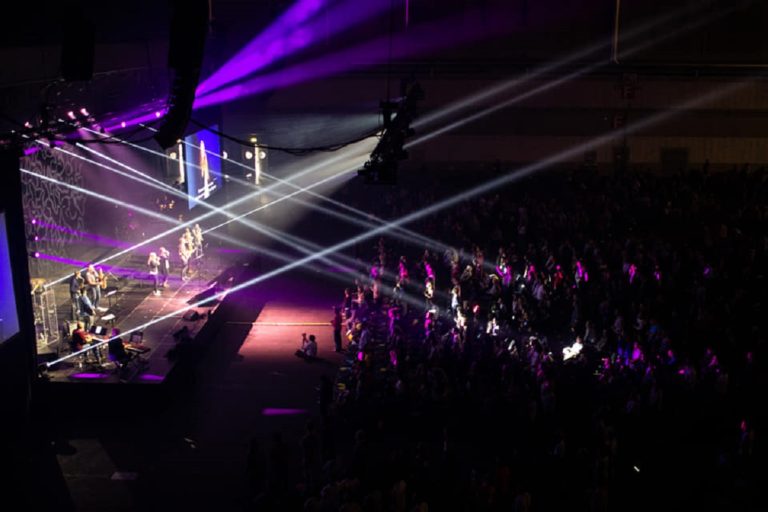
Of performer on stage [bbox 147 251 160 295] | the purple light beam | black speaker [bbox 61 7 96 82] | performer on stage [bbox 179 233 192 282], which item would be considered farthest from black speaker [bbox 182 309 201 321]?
the purple light beam

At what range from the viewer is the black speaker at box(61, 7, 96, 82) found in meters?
8.43

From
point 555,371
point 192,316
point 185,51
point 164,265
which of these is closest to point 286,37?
point 164,265

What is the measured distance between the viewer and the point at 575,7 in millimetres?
22281

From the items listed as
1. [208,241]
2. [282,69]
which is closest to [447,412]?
[208,241]

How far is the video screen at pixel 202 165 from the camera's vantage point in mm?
20188

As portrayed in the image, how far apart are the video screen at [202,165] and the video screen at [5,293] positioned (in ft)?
29.4

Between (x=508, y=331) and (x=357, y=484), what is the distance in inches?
251

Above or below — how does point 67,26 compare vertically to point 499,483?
above

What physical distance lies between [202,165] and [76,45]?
1278cm

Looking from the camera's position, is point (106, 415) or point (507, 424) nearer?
point (507, 424)

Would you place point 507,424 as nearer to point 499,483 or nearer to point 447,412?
point 447,412

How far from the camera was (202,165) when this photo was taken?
69.5 feet

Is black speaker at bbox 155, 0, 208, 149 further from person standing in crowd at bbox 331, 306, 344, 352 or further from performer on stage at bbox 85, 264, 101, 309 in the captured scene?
performer on stage at bbox 85, 264, 101, 309

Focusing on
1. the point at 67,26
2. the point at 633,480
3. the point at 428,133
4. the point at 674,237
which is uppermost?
the point at 67,26
